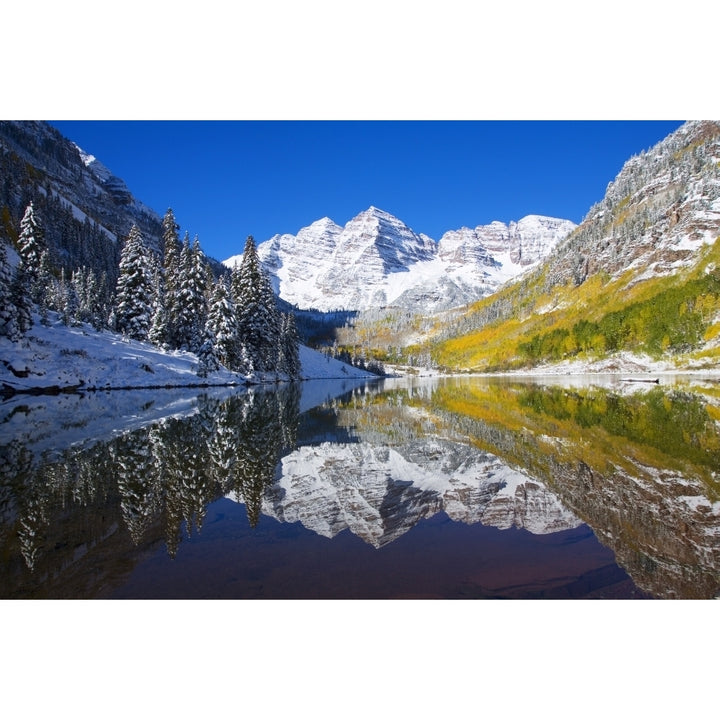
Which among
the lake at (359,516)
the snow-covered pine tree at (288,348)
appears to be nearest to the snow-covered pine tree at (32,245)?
the snow-covered pine tree at (288,348)

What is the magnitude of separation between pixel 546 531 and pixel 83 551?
23.9ft

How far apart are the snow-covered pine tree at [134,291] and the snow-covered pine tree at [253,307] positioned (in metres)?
12.5

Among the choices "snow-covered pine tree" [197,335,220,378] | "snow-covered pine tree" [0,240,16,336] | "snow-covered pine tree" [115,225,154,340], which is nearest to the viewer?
"snow-covered pine tree" [0,240,16,336]

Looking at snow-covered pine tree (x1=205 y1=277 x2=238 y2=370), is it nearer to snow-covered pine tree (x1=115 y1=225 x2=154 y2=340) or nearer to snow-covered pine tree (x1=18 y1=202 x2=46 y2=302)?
snow-covered pine tree (x1=115 y1=225 x2=154 y2=340)

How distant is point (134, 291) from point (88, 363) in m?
16.6

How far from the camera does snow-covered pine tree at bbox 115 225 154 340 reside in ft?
183

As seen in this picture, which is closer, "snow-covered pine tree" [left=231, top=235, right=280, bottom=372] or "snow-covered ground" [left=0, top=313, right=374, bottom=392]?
"snow-covered ground" [left=0, top=313, right=374, bottom=392]

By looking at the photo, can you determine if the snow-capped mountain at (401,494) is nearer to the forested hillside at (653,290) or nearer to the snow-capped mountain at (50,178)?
the forested hillside at (653,290)

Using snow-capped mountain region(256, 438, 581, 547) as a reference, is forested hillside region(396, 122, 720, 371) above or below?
above

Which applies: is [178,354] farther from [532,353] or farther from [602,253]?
[602,253]

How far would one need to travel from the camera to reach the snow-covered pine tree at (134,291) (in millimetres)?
55875

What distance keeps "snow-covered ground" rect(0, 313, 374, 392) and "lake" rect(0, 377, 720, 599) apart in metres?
25.8

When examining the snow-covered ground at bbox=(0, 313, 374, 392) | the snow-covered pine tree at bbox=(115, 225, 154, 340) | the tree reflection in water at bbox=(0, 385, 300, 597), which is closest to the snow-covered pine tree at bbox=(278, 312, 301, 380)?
the snow-covered ground at bbox=(0, 313, 374, 392)

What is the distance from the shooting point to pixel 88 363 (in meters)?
42.8
